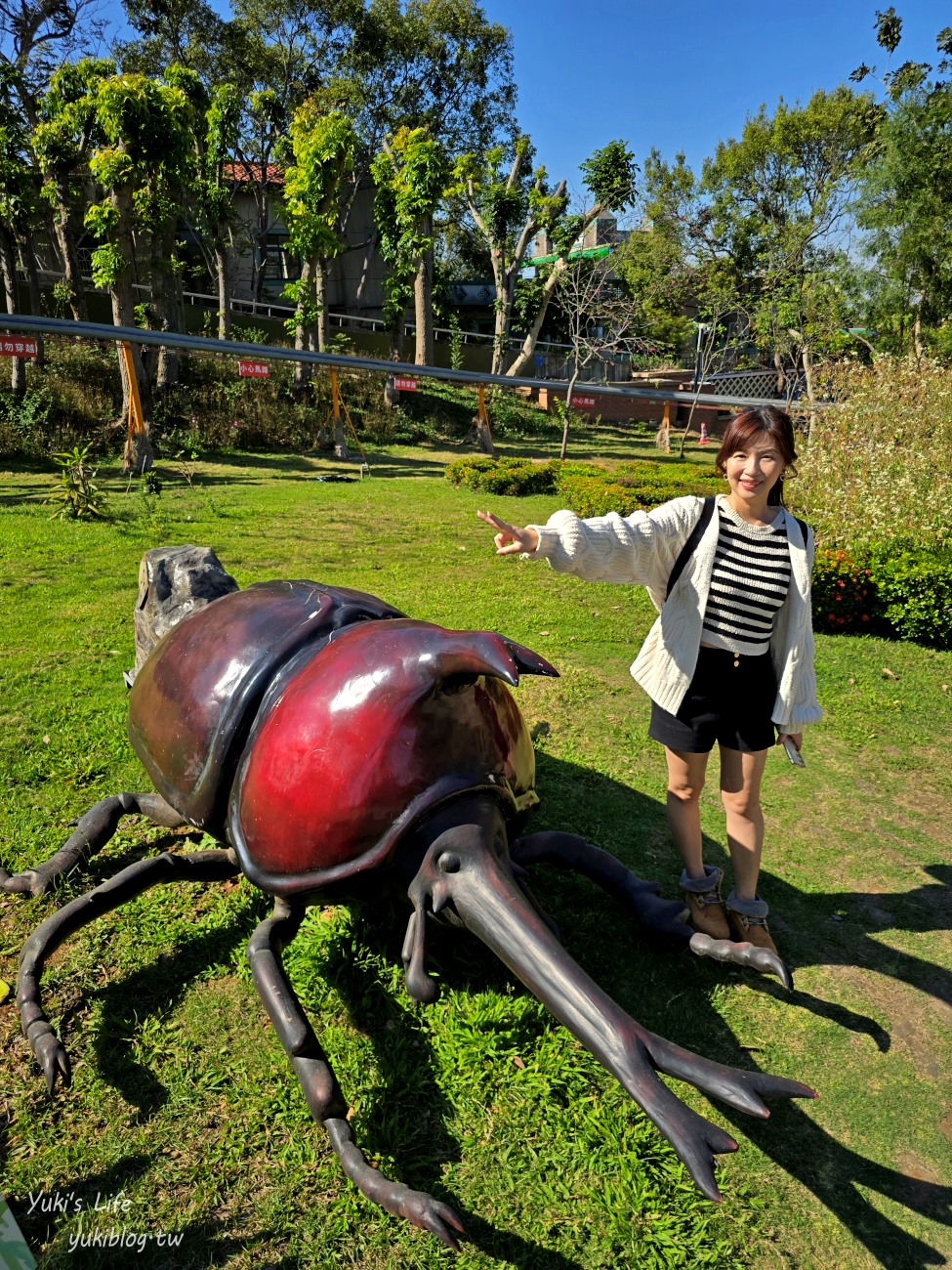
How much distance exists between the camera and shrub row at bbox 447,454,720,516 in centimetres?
1003

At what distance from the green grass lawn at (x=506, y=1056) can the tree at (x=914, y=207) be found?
701 inches

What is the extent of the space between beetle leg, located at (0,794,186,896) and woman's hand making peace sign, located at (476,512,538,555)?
1468mm

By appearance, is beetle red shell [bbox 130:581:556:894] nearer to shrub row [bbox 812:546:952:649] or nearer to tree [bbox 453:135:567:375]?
shrub row [bbox 812:546:952:649]

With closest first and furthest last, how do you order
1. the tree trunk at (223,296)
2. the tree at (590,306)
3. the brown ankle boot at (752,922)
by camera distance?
the brown ankle boot at (752,922) → the tree trunk at (223,296) → the tree at (590,306)

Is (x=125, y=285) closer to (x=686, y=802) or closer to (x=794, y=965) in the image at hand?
(x=686, y=802)

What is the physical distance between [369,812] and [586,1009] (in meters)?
0.69

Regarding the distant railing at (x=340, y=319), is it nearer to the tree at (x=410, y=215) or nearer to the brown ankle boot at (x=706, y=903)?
the tree at (x=410, y=215)

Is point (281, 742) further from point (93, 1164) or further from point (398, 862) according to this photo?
point (93, 1164)

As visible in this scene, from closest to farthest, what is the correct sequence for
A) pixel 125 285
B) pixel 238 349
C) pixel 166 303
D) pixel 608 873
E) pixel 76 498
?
pixel 608 873 < pixel 76 498 < pixel 238 349 < pixel 125 285 < pixel 166 303

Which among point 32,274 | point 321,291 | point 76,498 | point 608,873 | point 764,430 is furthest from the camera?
point 321,291

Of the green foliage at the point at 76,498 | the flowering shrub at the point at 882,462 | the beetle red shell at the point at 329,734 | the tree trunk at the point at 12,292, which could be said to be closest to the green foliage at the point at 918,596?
the flowering shrub at the point at 882,462

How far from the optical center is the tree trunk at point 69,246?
14.7 metres

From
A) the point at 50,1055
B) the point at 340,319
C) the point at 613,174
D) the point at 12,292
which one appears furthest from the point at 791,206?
the point at 50,1055

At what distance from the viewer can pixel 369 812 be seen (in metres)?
1.79
